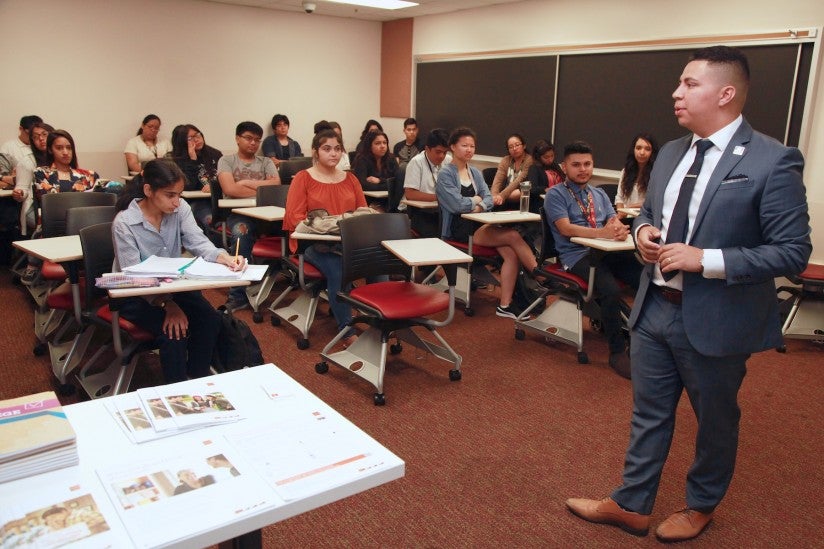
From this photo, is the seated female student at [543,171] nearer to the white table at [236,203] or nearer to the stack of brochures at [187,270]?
the white table at [236,203]

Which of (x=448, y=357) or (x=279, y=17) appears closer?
(x=448, y=357)

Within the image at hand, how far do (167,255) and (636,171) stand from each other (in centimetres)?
395

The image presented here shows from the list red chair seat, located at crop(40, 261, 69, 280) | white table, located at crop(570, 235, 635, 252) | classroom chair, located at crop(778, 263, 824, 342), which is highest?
white table, located at crop(570, 235, 635, 252)

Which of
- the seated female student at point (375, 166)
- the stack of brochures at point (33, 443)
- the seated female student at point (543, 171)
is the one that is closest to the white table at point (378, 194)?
the seated female student at point (375, 166)

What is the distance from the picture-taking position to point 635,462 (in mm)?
2189

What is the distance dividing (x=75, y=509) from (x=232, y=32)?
780 cm

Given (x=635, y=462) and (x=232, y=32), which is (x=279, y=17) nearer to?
(x=232, y=32)

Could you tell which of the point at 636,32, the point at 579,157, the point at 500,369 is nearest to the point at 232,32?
the point at 636,32

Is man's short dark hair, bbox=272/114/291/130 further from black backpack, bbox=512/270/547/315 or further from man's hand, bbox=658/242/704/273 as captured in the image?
man's hand, bbox=658/242/704/273

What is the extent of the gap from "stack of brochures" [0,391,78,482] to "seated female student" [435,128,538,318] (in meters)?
3.73

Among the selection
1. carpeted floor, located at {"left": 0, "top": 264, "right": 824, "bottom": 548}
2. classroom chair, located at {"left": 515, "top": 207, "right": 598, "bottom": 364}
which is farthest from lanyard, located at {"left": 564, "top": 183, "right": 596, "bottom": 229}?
carpeted floor, located at {"left": 0, "top": 264, "right": 824, "bottom": 548}

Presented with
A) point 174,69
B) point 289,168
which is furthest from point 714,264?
point 174,69

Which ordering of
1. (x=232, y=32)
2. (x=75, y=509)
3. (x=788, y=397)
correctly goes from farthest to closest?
(x=232, y=32)
(x=788, y=397)
(x=75, y=509)

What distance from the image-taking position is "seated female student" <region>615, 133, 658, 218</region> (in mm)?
5348
